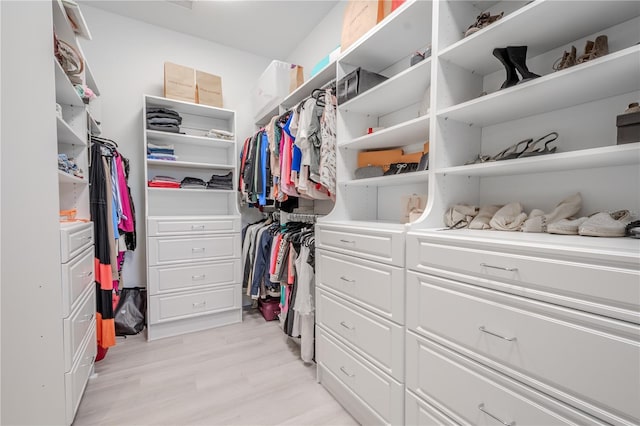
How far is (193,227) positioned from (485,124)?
2409mm

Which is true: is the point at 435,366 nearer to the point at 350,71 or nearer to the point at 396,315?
the point at 396,315

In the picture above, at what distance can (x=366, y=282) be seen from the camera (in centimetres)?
140

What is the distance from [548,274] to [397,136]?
40.2 inches

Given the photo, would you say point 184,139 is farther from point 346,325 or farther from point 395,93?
point 346,325

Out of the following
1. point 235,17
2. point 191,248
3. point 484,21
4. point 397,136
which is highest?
point 235,17

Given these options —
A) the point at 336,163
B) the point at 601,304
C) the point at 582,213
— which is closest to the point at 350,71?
the point at 336,163

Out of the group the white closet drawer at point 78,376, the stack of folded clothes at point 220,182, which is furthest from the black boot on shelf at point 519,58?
the stack of folded clothes at point 220,182

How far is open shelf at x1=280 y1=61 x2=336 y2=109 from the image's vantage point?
6.39 feet

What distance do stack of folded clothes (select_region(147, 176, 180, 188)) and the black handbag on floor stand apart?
1.03 metres

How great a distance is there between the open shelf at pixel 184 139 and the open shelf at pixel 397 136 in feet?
5.32

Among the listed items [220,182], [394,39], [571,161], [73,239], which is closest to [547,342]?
[571,161]

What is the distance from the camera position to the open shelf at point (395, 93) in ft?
4.50

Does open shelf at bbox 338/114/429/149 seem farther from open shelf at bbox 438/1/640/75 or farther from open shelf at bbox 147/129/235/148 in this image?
open shelf at bbox 147/129/235/148

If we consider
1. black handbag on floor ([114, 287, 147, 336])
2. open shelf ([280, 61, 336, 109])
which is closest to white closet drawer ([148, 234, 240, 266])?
black handbag on floor ([114, 287, 147, 336])
